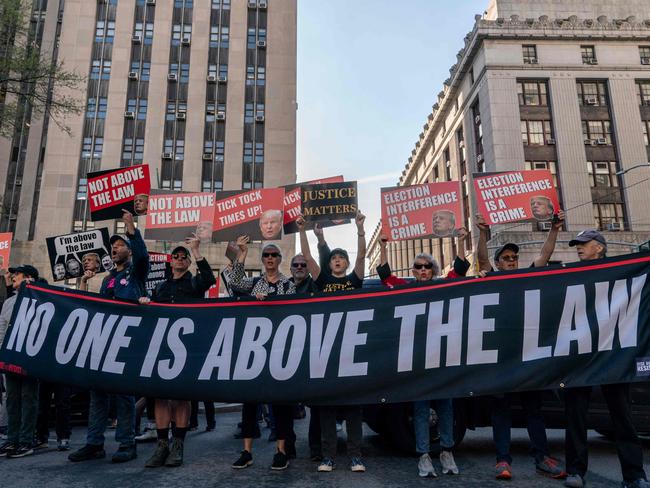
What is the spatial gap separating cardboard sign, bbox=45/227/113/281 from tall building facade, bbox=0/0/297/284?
3079cm

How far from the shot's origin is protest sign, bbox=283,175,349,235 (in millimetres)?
8631

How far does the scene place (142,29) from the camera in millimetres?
44406

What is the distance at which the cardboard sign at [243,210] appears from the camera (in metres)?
9.55

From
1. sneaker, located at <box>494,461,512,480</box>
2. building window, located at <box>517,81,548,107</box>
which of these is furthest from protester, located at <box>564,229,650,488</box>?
building window, located at <box>517,81,548,107</box>

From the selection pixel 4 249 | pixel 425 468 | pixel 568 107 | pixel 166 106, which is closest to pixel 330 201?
pixel 425 468

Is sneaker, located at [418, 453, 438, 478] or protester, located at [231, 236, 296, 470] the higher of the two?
protester, located at [231, 236, 296, 470]

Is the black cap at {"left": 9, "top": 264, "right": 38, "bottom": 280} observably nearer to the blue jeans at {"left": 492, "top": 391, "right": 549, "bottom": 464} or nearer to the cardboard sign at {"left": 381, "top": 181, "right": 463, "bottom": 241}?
the cardboard sign at {"left": 381, "top": 181, "right": 463, "bottom": 241}

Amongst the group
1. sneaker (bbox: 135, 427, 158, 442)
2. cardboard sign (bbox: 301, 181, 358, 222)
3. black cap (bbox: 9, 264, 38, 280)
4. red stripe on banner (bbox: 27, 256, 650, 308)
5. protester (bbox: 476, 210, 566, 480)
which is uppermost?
cardboard sign (bbox: 301, 181, 358, 222)

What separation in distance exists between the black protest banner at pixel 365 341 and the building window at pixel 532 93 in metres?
40.6

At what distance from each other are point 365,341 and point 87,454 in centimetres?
313

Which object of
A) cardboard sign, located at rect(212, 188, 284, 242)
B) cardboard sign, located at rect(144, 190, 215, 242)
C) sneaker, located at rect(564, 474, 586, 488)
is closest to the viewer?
sneaker, located at rect(564, 474, 586, 488)

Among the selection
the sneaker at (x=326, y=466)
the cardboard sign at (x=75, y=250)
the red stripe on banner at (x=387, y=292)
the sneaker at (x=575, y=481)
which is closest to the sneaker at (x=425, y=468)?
the sneaker at (x=326, y=466)

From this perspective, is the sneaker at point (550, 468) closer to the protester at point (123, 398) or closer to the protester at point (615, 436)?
the protester at point (615, 436)

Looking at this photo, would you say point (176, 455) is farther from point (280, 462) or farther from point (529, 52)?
point (529, 52)
